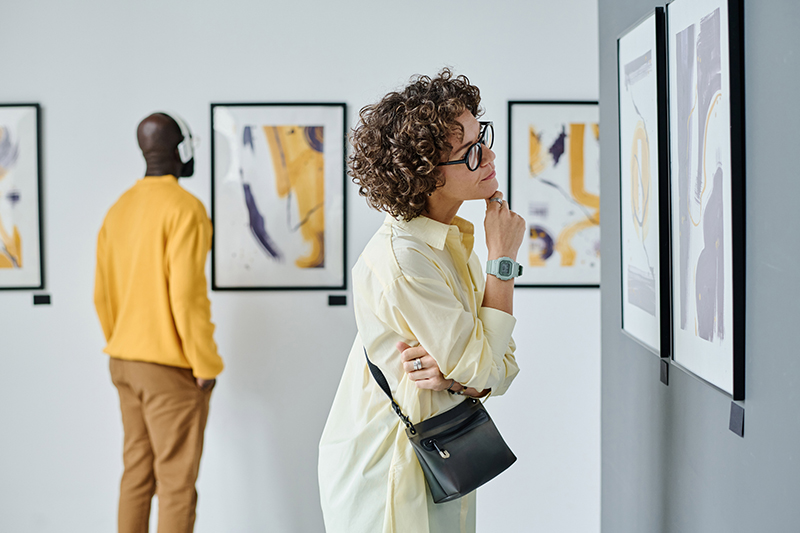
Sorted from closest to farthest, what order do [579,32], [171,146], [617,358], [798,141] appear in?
[798,141] < [617,358] < [171,146] < [579,32]

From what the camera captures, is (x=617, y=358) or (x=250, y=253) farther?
(x=250, y=253)

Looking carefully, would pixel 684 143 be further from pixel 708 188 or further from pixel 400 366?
pixel 400 366

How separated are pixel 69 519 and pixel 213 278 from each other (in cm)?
135

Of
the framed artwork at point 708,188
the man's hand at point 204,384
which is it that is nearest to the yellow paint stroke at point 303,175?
the man's hand at point 204,384

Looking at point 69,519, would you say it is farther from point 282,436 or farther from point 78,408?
point 282,436

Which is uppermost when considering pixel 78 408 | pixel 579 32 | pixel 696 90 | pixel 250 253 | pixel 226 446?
pixel 579 32

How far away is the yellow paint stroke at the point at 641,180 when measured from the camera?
1307mm

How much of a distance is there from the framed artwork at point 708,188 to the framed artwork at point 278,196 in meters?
1.60

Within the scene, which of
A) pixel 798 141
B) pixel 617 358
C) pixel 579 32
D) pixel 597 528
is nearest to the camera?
pixel 798 141

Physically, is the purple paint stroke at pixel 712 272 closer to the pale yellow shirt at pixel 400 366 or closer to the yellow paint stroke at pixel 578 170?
the pale yellow shirt at pixel 400 366

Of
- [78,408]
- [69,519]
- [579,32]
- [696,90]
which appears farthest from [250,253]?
[696,90]

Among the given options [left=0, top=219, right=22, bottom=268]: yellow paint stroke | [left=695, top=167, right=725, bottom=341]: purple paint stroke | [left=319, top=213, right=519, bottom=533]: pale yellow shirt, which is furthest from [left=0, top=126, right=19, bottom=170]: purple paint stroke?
[left=695, top=167, right=725, bottom=341]: purple paint stroke

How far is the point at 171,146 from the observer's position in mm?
2123

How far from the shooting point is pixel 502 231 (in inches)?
48.7
